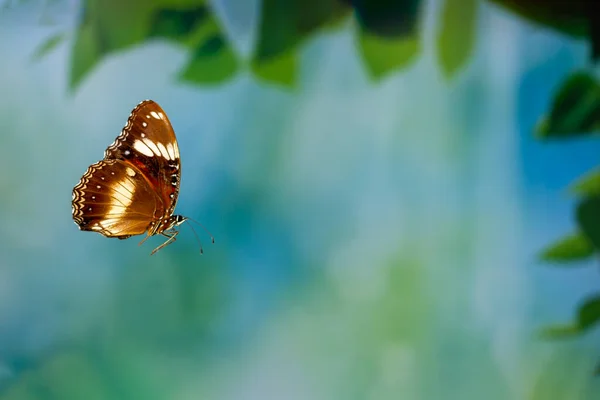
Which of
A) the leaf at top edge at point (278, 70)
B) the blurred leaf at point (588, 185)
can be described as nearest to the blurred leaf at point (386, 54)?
the leaf at top edge at point (278, 70)

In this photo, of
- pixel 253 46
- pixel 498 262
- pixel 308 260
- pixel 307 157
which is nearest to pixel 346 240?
pixel 308 260

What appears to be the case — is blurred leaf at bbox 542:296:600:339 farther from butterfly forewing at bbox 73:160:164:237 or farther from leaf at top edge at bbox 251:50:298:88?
butterfly forewing at bbox 73:160:164:237

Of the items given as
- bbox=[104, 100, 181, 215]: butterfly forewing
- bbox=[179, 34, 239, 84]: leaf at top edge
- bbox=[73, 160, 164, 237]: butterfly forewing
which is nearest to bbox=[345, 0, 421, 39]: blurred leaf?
bbox=[179, 34, 239, 84]: leaf at top edge

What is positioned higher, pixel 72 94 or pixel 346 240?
pixel 72 94

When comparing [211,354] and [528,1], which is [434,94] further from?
[211,354]

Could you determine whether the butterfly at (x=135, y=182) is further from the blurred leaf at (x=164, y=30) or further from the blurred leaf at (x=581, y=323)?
the blurred leaf at (x=581, y=323)

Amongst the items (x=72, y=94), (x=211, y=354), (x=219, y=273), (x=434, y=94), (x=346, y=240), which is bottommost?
(x=211, y=354)
